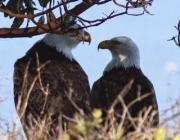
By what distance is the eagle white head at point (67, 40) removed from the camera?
30.6 ft

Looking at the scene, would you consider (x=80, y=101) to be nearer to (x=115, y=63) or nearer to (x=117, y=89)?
(x=117, y=89)

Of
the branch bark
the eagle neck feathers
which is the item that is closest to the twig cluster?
the branch bark

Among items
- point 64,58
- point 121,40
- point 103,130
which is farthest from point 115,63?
point 103,130

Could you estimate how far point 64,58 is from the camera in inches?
354

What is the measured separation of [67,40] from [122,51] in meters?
0.83

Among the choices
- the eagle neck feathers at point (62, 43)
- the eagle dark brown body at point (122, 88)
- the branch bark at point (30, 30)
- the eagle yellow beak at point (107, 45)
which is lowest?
the eagle dark brown body at point (122, 88)

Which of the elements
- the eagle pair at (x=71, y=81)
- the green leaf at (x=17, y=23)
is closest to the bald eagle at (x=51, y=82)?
the eagle pair at (x=71, y=81)

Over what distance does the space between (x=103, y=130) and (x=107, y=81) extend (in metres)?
5.12

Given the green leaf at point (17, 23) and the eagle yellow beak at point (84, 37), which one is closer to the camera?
the green leaf at point (17, 23)

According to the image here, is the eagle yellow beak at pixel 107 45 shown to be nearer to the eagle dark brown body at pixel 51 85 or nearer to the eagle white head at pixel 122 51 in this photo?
the eagle white head at pixel 122 51

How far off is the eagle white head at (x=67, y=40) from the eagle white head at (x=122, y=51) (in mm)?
366

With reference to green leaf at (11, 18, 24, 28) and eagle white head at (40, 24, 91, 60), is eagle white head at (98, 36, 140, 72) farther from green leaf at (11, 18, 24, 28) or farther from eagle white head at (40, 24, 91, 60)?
green leaf at (11, 18, 24, 28)

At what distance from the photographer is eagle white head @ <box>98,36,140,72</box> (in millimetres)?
9805

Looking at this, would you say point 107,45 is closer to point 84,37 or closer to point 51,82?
point 84,37
